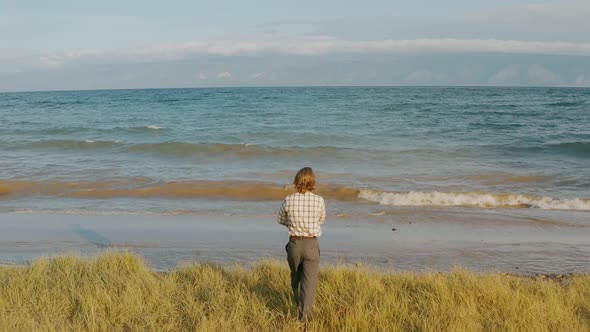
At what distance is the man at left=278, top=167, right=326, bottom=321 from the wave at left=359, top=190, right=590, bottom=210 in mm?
9057

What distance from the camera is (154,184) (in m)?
17.2

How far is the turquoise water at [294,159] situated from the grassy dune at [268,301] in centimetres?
648

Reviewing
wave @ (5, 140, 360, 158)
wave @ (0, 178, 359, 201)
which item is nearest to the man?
wave @ (0, 178, 359, 201)

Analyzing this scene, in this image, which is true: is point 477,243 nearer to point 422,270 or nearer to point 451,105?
point 422,270

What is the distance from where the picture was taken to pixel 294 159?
22.6 meters

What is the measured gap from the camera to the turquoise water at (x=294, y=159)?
15.1 metres

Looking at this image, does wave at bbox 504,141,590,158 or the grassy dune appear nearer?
the grassy dune

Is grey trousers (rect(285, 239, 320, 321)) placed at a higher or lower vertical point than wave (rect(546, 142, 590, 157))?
higher

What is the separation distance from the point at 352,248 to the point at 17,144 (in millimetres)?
22257

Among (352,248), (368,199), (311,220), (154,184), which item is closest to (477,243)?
(352,248)

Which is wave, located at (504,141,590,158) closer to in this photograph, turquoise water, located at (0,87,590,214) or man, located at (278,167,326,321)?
turquoise water, located at (0,87,590,214)

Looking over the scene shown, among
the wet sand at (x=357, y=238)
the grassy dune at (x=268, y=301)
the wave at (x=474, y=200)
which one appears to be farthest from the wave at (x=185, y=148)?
the grassy dune at (x=268, y=301)

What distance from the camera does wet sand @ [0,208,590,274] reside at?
9344 mm

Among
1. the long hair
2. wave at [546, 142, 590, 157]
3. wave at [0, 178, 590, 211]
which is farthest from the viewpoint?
wave at [546, 142, 590, 157]
